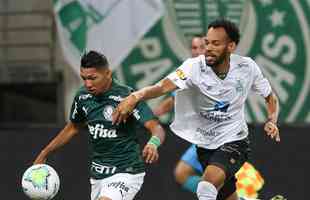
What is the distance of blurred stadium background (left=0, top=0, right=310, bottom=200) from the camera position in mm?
11188

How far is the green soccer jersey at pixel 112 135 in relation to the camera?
8234 mm

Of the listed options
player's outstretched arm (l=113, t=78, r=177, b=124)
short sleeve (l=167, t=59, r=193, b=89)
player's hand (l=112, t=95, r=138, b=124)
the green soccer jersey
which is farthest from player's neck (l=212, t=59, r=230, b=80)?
player's hand (l=112, t=95, r=138, b=124)

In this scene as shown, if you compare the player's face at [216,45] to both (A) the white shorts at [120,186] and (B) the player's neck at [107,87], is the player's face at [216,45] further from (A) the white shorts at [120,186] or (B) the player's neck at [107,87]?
(A) the white shorts at [120,186]

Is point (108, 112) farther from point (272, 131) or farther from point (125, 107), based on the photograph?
point (272, 131)

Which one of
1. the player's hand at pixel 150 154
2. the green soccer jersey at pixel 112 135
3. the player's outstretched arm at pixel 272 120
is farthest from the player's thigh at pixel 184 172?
the player's hand at pixel 150 154

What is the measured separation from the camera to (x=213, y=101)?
843cm

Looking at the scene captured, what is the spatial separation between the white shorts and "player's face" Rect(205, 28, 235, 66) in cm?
114

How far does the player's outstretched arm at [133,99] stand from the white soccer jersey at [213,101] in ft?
1.07

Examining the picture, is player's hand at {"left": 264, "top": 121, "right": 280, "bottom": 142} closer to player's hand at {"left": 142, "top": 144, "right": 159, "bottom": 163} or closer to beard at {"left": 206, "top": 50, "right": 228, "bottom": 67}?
beard at {"left": 206, "top": 50, "right": 228, "bottom": 67}

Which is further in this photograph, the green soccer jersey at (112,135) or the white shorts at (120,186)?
the green soccer jersey at (112,135)

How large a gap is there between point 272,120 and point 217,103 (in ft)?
1.59

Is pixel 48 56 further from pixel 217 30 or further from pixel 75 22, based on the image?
pixel 217 30

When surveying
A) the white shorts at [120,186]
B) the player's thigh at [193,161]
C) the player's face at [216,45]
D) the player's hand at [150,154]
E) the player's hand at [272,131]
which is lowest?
the player's thigh at [193,161]

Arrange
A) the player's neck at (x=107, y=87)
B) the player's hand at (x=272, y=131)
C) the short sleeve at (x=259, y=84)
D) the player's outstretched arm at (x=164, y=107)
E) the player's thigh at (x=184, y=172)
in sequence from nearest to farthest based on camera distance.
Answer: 1. the player's hand at (x=272, y=131)
2. the player's neck at (x=107, y=87)
3. the short sleeve at (x=259, y=84)
4. the player's thigh at (x=184, y=172)
5. the player's outstretched arm at (x=164, y=107)
